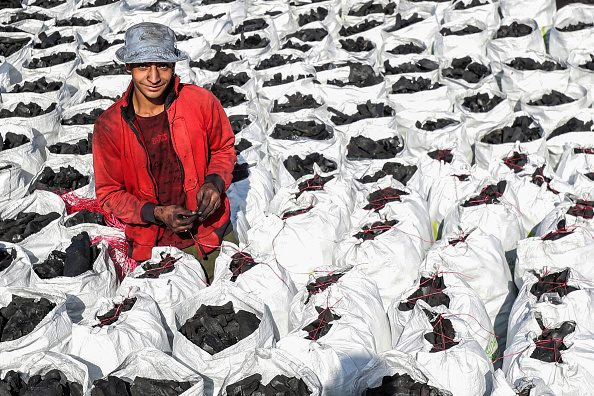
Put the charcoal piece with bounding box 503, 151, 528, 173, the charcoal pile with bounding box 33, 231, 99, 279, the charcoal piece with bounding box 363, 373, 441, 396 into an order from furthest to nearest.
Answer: the charcoal piece with bounding box 503, 151, 528, 173 < the charcoal pile with bounding box 33, 231, 99, 279 < the charcoal piece with bounding box 363, 373, 441, 396

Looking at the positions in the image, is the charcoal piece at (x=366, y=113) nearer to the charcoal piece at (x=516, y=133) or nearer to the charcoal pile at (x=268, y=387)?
the charcoal piece at (x=516, y=133)

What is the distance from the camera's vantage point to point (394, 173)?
4.16 m

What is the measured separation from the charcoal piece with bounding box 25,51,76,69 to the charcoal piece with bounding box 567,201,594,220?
534 cm

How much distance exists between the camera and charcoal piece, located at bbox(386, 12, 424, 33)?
21.4 ft

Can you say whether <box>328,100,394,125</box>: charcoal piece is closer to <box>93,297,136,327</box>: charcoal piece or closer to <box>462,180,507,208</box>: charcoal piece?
<box>462,180,507,208</box>: charcoal piece

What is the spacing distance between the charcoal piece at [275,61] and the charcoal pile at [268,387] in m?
4.08

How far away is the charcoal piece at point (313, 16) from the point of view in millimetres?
7191

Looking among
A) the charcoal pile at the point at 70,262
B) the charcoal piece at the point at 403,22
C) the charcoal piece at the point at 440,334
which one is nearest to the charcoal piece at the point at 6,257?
the charcoal pile at the point at 70,262

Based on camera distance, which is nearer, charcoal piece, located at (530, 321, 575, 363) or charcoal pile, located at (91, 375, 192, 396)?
charcoal pile, located at (91, 375, 192, 396)

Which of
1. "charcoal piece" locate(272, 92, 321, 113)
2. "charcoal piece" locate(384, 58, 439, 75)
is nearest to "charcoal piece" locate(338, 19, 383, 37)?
"charcoal piece" locate(384, 58, 439, 75)

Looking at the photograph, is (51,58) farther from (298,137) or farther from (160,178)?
(160,178)

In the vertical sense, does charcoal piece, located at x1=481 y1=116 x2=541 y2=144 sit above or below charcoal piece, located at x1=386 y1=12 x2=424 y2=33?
below

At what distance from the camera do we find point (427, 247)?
3.79 m

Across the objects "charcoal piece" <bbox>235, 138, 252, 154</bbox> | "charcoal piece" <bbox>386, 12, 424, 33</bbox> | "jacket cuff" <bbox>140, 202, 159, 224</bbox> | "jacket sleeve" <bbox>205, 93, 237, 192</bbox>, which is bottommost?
"charcoal piece" <bbox>235, 138, 252, 154</bbox>
